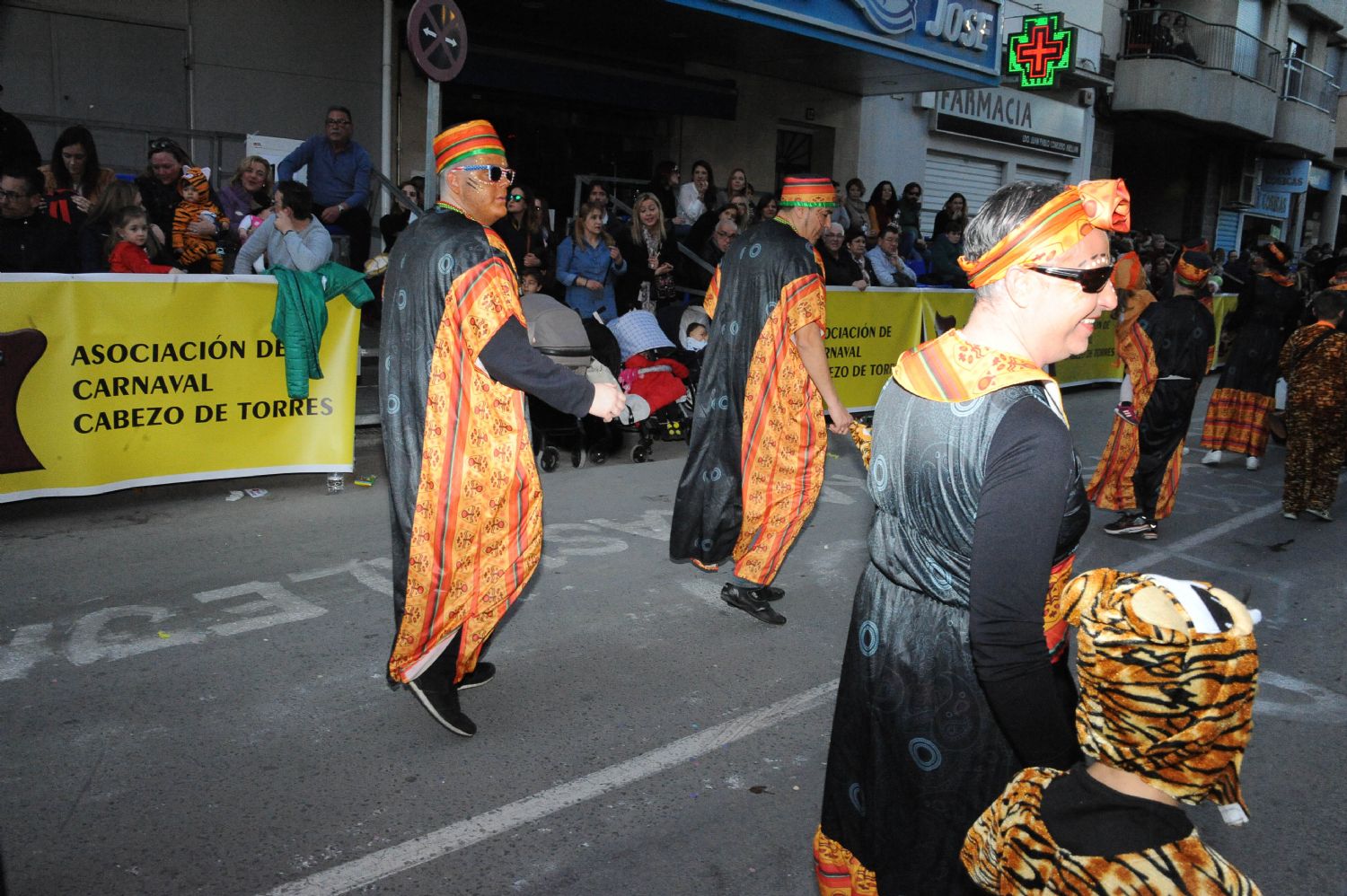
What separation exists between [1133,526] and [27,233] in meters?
7.36

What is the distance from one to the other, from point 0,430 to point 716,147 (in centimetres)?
1222

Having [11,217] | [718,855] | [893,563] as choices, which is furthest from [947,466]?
[11,217]

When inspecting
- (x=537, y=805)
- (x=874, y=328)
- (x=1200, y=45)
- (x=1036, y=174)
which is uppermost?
(x=1200, y=45)

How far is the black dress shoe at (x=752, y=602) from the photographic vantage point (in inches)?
202

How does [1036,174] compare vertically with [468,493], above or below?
above

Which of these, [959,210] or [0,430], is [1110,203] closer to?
[0,430]

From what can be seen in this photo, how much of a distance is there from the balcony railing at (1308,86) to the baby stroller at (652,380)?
92.0 feet

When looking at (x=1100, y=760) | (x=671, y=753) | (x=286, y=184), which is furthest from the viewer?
(x=286, y=184)

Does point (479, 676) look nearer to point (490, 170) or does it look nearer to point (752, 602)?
point (752, 602)

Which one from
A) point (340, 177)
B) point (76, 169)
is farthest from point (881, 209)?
point (76, 169)

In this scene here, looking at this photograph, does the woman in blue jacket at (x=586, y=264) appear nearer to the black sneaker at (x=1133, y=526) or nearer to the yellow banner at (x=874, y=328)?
the yellow banner at (x=874, y=328)

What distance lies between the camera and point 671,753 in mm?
3848

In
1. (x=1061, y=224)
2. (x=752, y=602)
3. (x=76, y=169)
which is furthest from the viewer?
(x=76, y=169)

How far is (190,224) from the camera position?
817 centimetres
